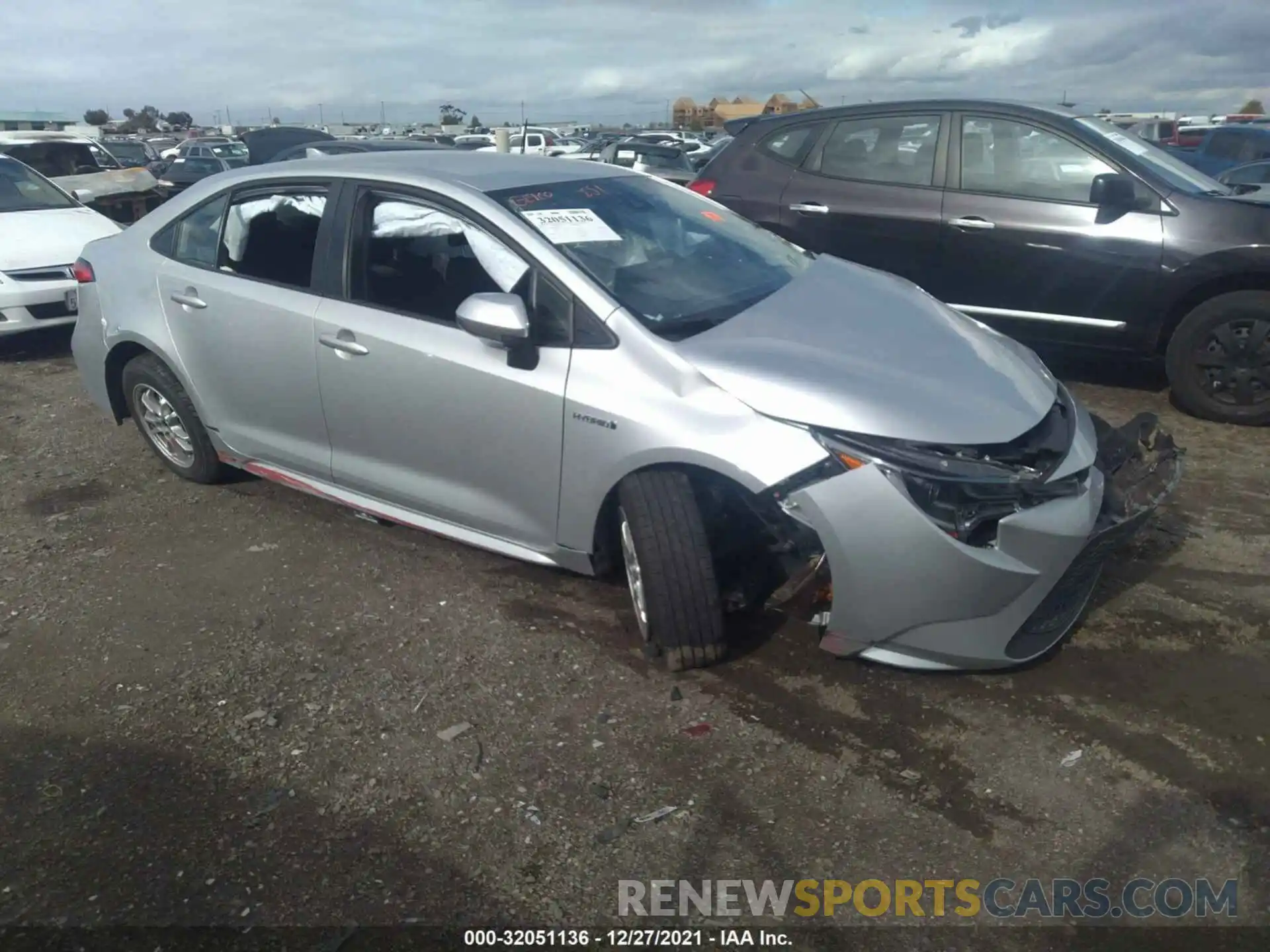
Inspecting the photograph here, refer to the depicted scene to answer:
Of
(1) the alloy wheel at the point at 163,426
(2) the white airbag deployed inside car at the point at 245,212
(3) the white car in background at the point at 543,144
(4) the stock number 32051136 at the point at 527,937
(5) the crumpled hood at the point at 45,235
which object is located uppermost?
(3) the white car in background at the point at 543,144

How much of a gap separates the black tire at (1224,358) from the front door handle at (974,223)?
1196mm

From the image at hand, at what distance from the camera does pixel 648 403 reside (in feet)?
10.3

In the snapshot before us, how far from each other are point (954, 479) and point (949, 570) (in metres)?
0.26

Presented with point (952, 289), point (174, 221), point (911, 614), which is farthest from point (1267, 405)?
point (174, 221)

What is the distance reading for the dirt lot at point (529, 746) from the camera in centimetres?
250

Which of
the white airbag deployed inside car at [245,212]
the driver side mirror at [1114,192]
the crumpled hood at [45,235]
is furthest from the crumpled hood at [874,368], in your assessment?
the crumpled hood at [45,235]

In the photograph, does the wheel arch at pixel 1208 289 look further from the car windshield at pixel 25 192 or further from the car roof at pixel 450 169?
A: the car windshield at pixel 25 192

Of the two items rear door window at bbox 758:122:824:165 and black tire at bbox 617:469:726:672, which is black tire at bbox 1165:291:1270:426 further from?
black tire at bbox 617:469:726:672

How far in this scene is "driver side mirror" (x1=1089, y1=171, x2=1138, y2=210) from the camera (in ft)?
17.7

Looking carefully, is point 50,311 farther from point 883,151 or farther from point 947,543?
point 947,543

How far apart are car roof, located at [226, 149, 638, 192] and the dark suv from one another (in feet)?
7.99

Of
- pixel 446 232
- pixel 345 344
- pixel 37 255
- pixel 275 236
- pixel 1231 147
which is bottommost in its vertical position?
pixel 37 255

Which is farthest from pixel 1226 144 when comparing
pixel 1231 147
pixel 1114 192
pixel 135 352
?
pixel 135 352

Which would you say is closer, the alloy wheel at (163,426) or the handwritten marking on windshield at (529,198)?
the handwritten marking on windshield at (529,198)
